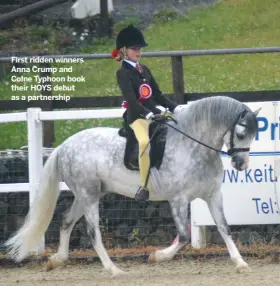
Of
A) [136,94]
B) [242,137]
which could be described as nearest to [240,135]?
[242,137]

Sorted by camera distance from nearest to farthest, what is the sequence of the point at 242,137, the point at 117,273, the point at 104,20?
the point at 242,137 < the point at 117,273 < the point at 104,20

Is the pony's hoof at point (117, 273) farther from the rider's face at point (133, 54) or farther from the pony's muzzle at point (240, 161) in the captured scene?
the rider's face at point (133, 54)

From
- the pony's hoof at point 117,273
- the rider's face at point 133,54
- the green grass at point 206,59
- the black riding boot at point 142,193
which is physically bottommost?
the pony's hoof at point 117,273

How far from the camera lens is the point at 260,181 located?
9742 mm

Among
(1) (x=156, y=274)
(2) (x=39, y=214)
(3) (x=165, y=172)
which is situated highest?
(3) (x=165, y=172)

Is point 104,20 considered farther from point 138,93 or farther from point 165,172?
point 165,172

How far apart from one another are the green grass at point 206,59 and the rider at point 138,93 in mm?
3518

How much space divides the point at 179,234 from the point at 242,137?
3.30 feet

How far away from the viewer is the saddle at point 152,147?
8.54m

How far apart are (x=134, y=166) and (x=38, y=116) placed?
178 cm

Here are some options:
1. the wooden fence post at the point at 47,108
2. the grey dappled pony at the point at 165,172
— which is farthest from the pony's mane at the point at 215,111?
the wooden fence post at the point at 47,108

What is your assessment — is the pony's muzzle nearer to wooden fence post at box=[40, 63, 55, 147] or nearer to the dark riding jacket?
the dark riding jacket

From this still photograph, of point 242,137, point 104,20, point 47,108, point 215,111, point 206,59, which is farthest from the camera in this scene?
point 104,20

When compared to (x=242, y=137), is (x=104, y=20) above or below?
above
